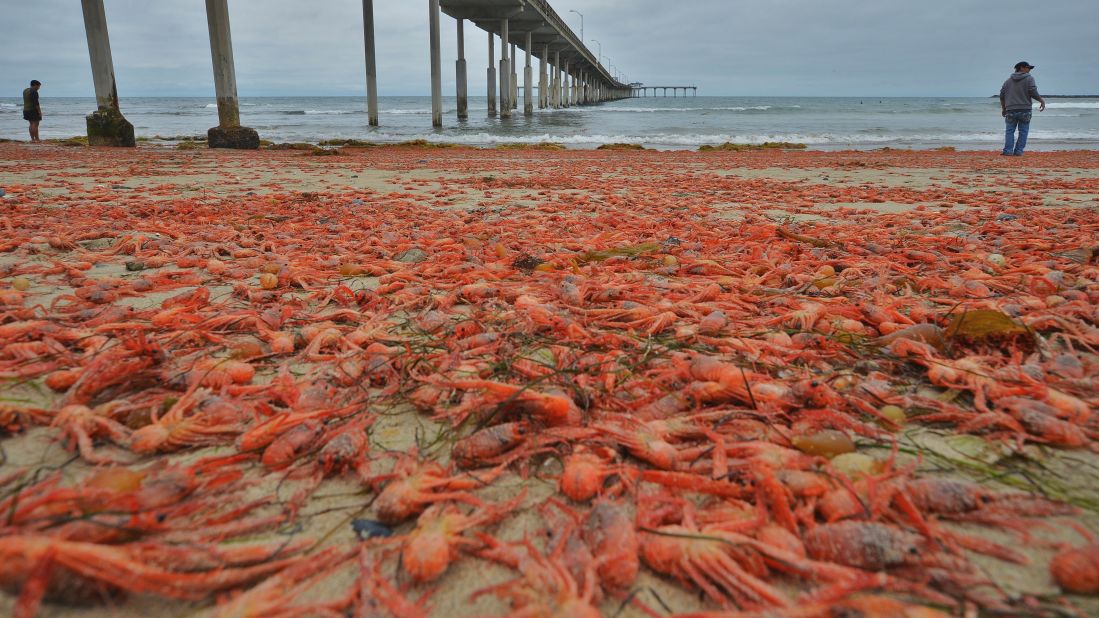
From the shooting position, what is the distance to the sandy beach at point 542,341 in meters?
1.18

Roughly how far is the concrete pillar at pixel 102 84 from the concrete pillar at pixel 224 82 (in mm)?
2413

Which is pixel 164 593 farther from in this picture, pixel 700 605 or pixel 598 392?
pixel 598 392

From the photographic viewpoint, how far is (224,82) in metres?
16.5

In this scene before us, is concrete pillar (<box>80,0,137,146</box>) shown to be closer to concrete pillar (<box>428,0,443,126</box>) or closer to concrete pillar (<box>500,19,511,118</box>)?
concrete pillar (<box>428,0,443,126</box>)

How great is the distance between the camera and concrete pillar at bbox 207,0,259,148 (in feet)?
52.5

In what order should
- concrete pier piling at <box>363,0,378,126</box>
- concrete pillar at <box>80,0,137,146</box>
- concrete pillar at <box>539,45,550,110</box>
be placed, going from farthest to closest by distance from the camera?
concrete pillar at <box>539,45,550,110</box> < concrete pier piling at <box>363,0,378,126</box> < concrete pillar at <box>80,0,137,146</box>

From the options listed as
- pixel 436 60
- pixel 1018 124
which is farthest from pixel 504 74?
pixel 1018 124

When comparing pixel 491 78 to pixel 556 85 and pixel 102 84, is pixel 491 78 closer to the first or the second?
pixel 556 85

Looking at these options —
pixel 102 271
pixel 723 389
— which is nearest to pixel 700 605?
pixel 723 389

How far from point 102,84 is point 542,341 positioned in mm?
20151

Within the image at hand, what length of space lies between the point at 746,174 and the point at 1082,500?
10514mm

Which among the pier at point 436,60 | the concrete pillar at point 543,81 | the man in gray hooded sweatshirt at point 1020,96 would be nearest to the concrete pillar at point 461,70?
the pier at point 436,60

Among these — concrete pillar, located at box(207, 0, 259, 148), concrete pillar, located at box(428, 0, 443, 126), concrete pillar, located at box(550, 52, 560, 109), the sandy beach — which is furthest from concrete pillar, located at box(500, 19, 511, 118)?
the sandy beach

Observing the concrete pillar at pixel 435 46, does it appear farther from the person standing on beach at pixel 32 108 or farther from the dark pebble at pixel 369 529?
the dark pebble at pixel 369 529
